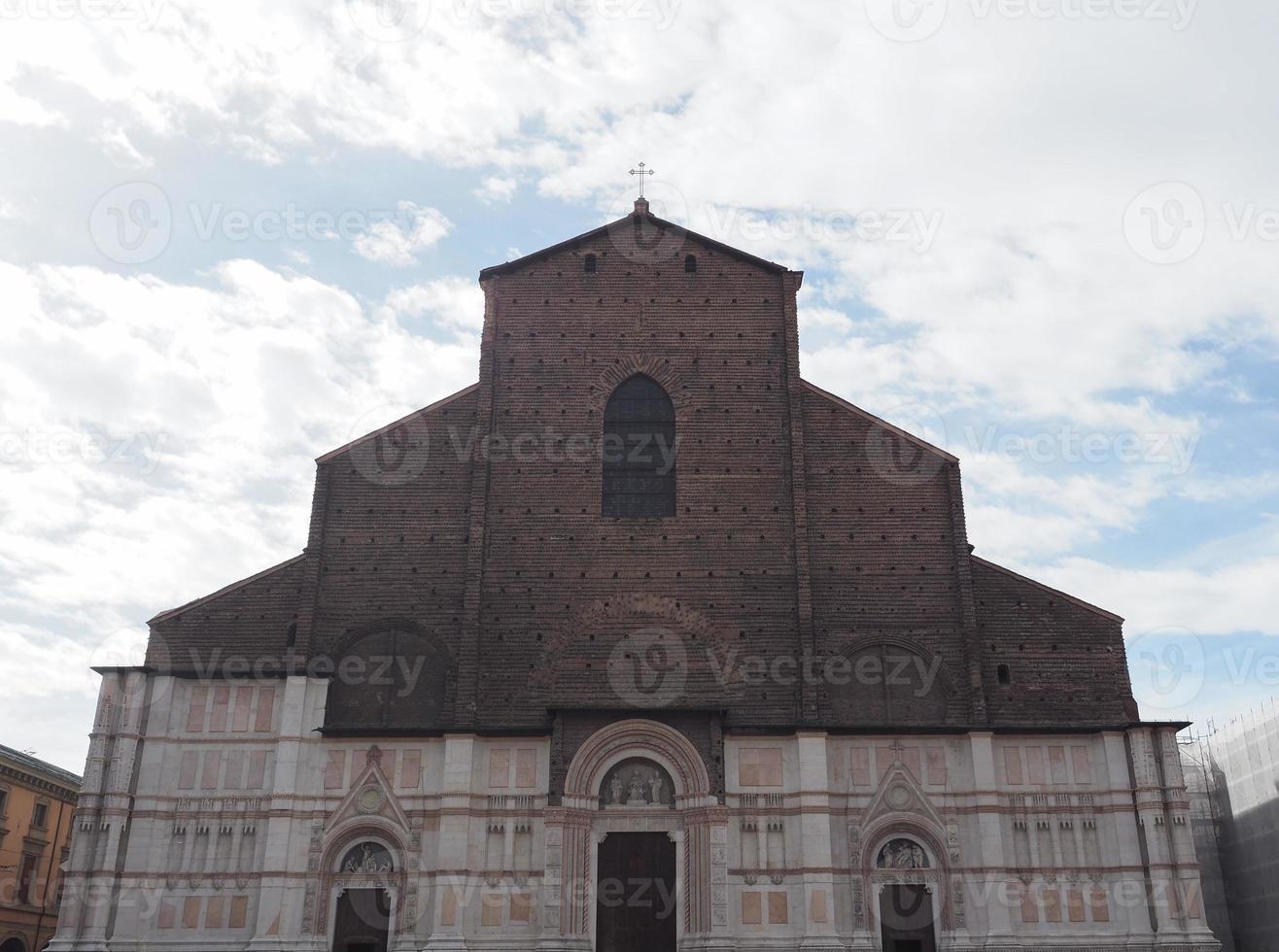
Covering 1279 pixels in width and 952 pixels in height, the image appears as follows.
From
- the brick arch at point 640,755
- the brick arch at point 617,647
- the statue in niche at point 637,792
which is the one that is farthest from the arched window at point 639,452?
the statue in niche at point 637,792

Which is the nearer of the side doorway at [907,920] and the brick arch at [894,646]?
the side doorway at [907,920]

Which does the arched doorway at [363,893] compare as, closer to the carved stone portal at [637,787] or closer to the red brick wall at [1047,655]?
the carved stone portal at [637,787]

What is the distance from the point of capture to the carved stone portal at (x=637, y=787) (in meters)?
20.0

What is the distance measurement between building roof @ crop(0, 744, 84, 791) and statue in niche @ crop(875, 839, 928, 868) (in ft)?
74.8

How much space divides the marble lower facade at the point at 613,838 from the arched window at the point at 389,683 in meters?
0.40

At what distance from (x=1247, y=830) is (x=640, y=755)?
58.5 ft

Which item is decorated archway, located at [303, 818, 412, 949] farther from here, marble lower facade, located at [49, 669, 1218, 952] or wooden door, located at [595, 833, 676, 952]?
wooden door, located at [595, 833, 676, 952]

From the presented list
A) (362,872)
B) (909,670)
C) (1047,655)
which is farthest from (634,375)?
(362,872)

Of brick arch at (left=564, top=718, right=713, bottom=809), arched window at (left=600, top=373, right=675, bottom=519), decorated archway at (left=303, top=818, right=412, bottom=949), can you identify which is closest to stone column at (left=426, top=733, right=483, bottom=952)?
decorated archway at (left=303, top=818, right=412, bottom=949)

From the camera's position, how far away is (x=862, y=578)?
21531 millimetres

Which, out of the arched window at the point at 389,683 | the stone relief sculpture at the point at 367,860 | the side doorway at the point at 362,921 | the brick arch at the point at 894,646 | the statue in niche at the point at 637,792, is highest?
the brick arch at the point at 894,646

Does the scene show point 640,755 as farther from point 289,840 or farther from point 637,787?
point 289,840

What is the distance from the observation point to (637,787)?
2014 cm

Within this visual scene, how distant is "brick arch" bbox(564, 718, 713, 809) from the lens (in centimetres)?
1978
